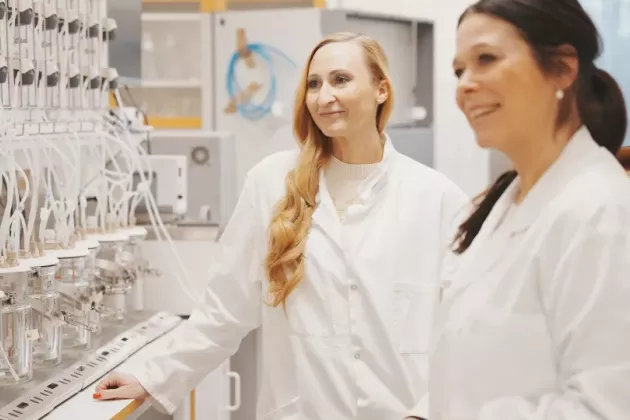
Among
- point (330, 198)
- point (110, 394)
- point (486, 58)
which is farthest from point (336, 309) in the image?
point (486, 58)

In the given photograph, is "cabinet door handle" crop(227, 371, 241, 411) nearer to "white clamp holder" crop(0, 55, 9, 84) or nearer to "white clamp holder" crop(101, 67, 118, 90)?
"white clamp holder" crop(101, 67, 118, 90)

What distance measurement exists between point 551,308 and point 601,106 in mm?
278

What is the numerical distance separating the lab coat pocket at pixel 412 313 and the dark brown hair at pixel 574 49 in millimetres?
806

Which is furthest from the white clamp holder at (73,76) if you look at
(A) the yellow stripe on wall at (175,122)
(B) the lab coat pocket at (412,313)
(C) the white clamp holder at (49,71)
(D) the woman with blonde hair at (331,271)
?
(A) the yellow stripe on wall at (175,122)

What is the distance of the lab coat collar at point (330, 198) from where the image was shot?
1866mm

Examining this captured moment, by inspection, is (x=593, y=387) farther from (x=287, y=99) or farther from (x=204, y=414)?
(x=287, y=99)

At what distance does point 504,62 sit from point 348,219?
872 millimetres

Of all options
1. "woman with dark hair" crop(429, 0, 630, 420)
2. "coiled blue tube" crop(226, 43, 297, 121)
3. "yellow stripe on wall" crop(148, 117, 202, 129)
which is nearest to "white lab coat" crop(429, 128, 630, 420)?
"woman with dark hair" crop(429, 0, 630, 420)

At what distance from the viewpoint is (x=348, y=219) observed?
188cm

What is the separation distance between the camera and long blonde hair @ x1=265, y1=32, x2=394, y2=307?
1.82 metres

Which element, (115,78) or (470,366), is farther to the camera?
(115,78)

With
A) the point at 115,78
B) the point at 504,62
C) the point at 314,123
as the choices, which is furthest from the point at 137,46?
the point at 504,62

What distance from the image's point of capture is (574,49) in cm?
105

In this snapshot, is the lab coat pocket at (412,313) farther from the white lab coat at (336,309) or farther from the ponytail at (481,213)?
the ponytail at (481,213)
